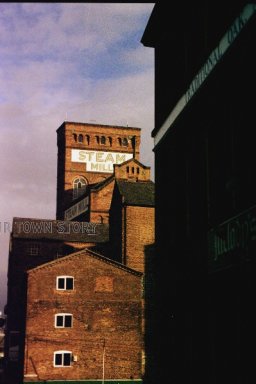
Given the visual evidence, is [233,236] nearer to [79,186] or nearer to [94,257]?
[94,257]

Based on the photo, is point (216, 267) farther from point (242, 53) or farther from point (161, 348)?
point (161, 348)

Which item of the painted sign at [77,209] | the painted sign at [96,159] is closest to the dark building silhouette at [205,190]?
the painted sign at [77,209]

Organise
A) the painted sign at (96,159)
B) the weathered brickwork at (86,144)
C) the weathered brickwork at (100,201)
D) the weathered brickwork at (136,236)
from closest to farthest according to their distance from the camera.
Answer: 1. the weathered brickwork at (136,236)
2. the weathered brickwork at (100,201)
3. the weathered brickwork at (86,144)
4. the painted sign at (96,159)

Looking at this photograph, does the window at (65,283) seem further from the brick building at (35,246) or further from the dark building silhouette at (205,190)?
the dark building silhouette at (205,190)

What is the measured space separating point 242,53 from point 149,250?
113 feet

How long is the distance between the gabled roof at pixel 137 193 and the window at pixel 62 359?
1264 cm

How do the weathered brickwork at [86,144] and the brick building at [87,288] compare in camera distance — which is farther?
the weathered brickwork at [86,144]

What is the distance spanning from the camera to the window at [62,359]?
117ft

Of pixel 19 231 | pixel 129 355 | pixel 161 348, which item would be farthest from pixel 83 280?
pixel 161 348

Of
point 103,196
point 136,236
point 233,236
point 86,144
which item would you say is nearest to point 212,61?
point 233,236

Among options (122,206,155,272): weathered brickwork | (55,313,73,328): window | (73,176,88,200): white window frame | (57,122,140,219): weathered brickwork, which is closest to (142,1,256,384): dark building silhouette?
(55,313,73,328): window

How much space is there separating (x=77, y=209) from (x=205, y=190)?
1938 inches

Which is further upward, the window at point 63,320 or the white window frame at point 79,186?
the white window frame at point 79,186

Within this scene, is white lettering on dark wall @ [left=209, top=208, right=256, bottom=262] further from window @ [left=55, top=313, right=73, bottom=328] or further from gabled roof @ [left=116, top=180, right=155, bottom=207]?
gabled roof @ [left=116, top=180, right=155, bottom=207]
